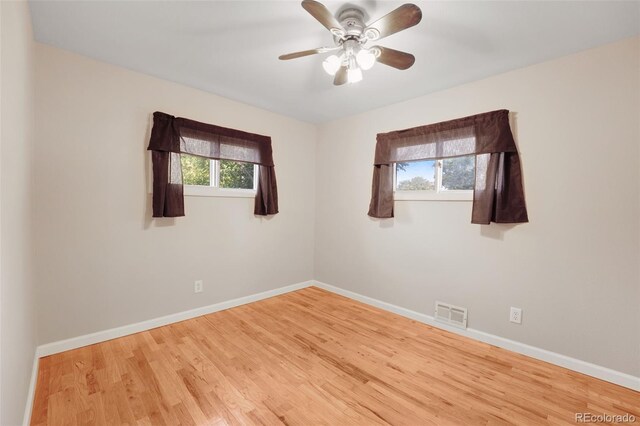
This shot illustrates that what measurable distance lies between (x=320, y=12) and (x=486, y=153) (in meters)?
1.85

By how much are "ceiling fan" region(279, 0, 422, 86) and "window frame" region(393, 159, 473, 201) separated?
54.0 inches

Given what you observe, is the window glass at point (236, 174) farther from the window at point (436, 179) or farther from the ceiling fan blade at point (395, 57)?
the ceiling fan blade at point (395, 57)

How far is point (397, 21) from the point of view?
1503mm

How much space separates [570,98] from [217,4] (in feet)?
8.63

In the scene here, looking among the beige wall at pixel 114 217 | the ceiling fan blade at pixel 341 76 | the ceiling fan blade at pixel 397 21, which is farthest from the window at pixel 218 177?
the ceiling fan blade at pixel 397 21

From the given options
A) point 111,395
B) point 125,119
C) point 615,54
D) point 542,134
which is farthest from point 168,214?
point 615,54

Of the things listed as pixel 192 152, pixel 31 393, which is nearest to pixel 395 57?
pixel 192 152

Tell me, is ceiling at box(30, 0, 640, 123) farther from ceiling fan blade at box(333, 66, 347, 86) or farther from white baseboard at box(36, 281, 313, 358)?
white baseboard at box(36, 281, 313, 358)

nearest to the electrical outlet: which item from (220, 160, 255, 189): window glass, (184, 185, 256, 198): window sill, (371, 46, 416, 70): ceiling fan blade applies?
(371, 46, 416, 70): ceiling fan blade

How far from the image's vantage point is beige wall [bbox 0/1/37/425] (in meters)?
1.09

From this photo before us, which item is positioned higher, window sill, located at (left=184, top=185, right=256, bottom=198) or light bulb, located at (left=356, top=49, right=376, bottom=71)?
light bulb, located at (left=356, top=49, right=376, bottom=71)

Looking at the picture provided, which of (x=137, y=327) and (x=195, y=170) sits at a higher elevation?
(x=195, y=170)

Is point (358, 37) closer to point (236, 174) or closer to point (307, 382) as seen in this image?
point (236, 174)

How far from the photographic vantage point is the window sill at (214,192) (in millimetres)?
2875
